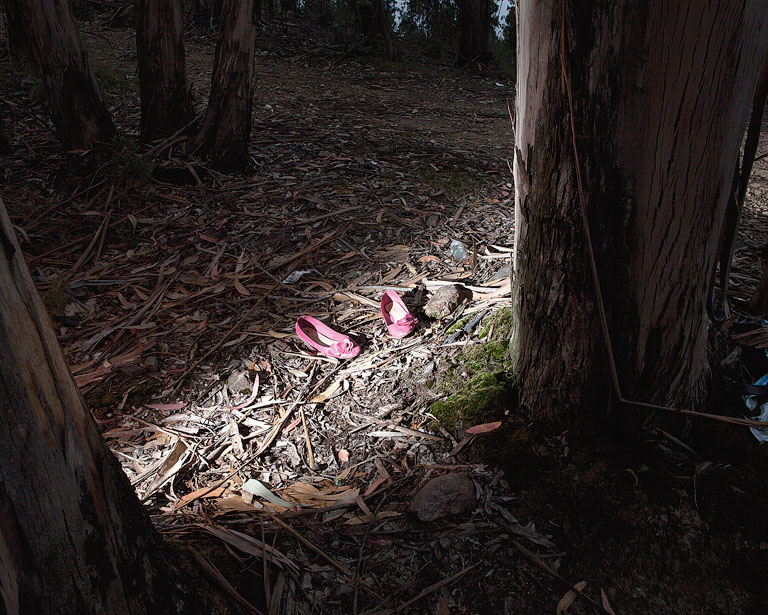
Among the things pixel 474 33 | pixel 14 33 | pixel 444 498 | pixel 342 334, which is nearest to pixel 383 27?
pixel 474 33

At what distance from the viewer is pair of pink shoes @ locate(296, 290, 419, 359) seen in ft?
9.20

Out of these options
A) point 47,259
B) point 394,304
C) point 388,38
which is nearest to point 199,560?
point 394,304

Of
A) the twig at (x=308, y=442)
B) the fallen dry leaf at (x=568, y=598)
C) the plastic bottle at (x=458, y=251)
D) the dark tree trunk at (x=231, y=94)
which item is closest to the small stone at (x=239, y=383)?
the twig at (x=308, y=442)

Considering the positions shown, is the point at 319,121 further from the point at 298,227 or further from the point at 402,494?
the point at 402,494

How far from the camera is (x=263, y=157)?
5.32 m

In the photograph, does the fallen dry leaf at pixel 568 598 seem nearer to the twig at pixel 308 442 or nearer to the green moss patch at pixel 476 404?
the green moss patch at pixel 476 404

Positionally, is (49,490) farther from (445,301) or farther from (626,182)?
(445,301)

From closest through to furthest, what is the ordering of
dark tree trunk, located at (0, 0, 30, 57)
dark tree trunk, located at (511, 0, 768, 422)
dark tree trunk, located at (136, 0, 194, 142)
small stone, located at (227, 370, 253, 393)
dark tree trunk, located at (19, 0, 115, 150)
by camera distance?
dark tree trunk, located at (511, 0, 768, 422) → small stone, located at (227, 370, 253, 393) → dark tree trunk, located at (19, 0, 115, 150) → dark tree trunk, located at (136, 0, 194, 142) → dark tree trunk, located at (0, 0, 30, 57)

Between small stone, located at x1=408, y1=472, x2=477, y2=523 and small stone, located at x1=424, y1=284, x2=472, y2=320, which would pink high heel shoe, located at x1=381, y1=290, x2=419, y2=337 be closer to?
small stone, located at x1=424, y1=284, x2=472, y2=320

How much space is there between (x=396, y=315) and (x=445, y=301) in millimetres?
284

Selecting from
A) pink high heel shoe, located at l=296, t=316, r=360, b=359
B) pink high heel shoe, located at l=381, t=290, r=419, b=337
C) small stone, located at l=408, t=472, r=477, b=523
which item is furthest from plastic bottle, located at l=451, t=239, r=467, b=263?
small stone, located at l=408, t=472, r=477, b=523

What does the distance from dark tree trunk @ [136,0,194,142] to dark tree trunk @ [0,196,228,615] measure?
4547 millimetres

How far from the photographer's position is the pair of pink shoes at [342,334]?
2.80m

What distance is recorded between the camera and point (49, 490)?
1043 mm
